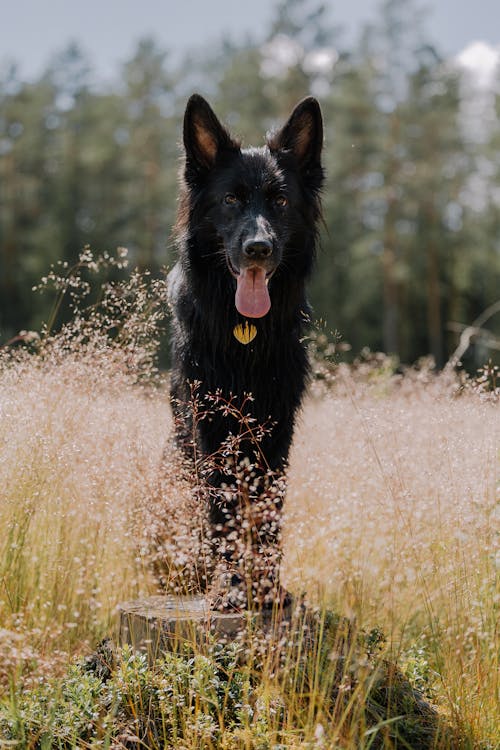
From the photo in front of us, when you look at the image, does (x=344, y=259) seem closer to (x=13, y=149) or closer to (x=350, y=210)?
(x=350, y=210)

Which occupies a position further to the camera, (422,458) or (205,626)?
(422,458)

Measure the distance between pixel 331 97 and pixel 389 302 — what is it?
6.21m

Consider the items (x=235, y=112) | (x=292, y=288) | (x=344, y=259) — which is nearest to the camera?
(x=292, y=288)

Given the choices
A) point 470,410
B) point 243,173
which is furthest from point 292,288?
point 470,410

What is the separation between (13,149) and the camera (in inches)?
826

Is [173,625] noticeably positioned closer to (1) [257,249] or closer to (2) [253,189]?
(1) [257,249]

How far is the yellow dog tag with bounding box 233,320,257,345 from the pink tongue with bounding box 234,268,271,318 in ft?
0.59

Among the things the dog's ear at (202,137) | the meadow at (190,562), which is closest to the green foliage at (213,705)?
the meadow at (190,562)

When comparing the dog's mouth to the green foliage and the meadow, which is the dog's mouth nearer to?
the meadow

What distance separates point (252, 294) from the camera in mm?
3100

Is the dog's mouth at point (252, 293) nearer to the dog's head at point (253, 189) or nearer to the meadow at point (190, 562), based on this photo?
the dog's head at point (253, 189)

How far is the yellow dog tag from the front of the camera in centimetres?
327

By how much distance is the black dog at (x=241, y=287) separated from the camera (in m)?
3.17

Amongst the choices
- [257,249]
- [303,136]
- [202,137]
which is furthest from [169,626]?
[303,136]
